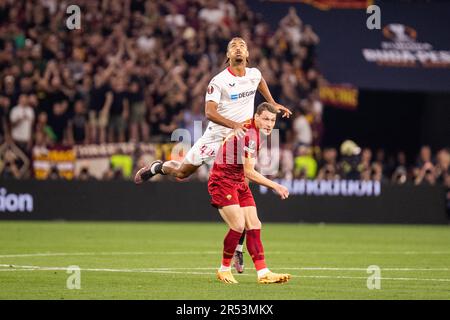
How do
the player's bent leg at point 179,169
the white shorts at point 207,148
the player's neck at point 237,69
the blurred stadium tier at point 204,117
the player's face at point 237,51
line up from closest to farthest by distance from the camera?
1. the player's face at point 237,51
2. the player's neck at point 237,69
3. the white shorts at point 207,148
4. the player's bent leg at point 179,169
5. the blurred stadium tier at point 204,117

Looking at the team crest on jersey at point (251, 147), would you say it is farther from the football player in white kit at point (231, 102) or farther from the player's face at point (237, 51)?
the player's face at point (237, 51)

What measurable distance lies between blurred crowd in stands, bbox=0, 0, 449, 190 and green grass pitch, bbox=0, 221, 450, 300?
2140mm

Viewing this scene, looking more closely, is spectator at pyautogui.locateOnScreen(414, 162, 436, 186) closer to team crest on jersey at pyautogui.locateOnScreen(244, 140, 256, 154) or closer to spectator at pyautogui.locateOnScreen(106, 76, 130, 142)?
spectator at pyautogui.locateOnScreen(106, 76, 130, 142)

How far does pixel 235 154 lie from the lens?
14102 millimetres

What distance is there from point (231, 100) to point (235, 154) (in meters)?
0.80

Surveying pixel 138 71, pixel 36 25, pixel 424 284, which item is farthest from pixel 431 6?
pixel 424 284

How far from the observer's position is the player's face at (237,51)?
14047mm

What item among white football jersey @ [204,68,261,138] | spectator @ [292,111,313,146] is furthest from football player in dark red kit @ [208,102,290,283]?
spectator @ [292,111,313,146]

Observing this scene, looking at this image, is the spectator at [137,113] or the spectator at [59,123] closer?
the spectator at [59,123]

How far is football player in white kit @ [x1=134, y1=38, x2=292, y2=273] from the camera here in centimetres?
1409

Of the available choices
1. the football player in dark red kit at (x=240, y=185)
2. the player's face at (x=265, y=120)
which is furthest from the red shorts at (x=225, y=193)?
the player's face at (x=265, y=120)

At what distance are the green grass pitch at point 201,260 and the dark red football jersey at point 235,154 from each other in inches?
54.6
